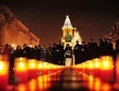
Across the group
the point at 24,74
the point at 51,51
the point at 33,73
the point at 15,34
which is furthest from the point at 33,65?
the point at 15,34

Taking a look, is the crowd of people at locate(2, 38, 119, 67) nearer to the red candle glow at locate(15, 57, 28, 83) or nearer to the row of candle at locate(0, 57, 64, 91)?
the row of candle at locate(0, 57, 64, 91)

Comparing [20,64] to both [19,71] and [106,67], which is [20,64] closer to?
[19,71]

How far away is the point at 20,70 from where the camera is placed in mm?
15289

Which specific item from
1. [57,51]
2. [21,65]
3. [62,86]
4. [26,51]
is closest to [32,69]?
[21,65]

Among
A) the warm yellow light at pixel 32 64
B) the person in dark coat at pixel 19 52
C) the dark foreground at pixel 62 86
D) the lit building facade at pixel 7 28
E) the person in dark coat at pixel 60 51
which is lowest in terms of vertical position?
the dark foreground at pixel 62 86

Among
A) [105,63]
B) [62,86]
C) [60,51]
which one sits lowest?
[62,86]

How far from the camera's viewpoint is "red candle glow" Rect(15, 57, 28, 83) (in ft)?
49.6

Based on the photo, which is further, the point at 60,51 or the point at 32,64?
the point at 60,51

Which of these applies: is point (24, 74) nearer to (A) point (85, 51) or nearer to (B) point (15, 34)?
(A) point (85, 51)

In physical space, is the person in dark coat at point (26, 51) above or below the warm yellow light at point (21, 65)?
above

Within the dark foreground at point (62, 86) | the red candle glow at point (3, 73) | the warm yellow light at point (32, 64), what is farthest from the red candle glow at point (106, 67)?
the red candle glow at point (3, 73)

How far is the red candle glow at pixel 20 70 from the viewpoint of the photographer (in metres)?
15.1

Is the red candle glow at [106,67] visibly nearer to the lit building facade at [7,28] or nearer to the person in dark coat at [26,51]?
the person in dark coat at [26,51]

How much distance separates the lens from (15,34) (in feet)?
372
